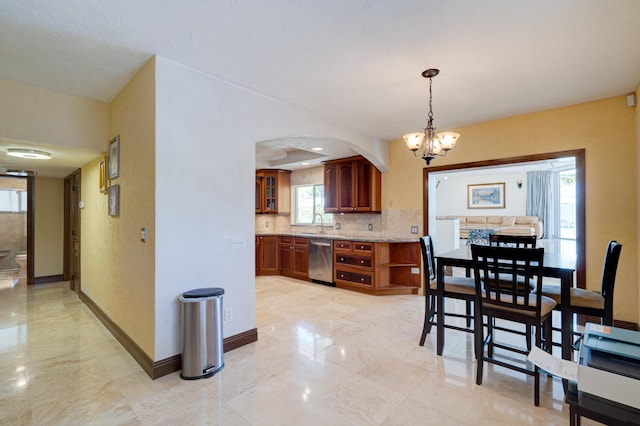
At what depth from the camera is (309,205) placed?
7.01m

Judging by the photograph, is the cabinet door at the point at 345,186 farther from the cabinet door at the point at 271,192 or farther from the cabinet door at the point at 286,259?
the cabinet door at the point at 271,192

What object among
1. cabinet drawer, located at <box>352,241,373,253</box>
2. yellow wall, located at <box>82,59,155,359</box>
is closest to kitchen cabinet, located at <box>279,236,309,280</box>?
cabinet drawer, located at <box>352,241,373,253</box>

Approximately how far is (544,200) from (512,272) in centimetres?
1005

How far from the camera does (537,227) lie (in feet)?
31.3

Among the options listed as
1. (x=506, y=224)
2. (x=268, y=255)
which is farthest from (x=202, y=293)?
(x=506, y=224)

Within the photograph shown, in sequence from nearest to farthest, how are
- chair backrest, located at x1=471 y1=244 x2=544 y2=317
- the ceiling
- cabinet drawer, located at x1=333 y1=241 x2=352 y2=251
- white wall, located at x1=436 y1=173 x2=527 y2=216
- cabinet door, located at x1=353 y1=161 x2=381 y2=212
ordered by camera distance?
the ceiling → chair backrest, located at x1=471 y1=244 x2=544 y2=317 → cabinet drawer, located at x1=333 y1=241 x2=352 y2=251 → cabinet door, located at x1=353 y1=161 x2=381 y2=212 → white wall, located at x1=436 y1=173 x2=527 y2=216

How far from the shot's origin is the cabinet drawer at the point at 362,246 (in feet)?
16.1

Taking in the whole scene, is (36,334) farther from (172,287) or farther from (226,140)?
(226,140)

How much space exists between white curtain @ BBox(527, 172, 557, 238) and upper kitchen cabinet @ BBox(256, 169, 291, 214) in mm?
8597

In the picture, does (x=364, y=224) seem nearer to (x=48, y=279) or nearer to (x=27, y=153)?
(x=27, y=153)

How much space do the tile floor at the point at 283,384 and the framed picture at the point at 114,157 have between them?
172 centimetres

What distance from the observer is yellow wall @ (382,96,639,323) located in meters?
3.26

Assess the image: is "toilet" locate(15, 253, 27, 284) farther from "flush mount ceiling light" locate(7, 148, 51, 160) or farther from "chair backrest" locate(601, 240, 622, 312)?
"chair backrest" locate(601, 240, 622, 312)

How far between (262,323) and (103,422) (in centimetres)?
184
